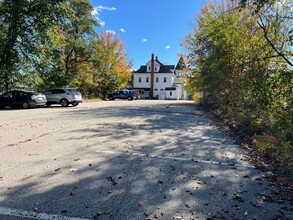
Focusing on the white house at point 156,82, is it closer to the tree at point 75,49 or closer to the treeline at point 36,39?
the tree at point 75,49

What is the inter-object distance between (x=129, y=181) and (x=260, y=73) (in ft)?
16.7

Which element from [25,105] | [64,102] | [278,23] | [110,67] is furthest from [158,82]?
[278,23]

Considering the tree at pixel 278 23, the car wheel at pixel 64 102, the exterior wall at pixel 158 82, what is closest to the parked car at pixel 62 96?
the car wheel at pixel 64 102

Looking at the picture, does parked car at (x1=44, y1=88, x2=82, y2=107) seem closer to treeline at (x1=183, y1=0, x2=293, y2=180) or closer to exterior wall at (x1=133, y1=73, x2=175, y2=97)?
treeline at (x1=183, y1=0, x2=293, y2=180)

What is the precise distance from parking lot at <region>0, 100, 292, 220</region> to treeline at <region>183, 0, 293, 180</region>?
0.96 meters

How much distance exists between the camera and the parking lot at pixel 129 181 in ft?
10.6

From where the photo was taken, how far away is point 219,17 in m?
13.3

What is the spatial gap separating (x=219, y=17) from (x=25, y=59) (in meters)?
17.2

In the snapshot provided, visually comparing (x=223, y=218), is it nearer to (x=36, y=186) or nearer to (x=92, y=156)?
(x=36, y=186)

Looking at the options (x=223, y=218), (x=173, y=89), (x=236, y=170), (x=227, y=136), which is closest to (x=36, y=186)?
(x=223, y=218)

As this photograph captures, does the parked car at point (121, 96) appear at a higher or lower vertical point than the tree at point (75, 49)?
lower

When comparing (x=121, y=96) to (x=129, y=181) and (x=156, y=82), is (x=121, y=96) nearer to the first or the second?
(x=156, y=82)

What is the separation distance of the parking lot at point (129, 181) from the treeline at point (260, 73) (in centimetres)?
96

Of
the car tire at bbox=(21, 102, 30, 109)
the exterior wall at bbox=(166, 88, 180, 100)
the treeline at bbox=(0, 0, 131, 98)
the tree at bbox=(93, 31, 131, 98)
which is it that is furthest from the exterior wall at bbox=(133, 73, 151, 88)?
the car tire at bbox=(21, 102, 30, 109)
